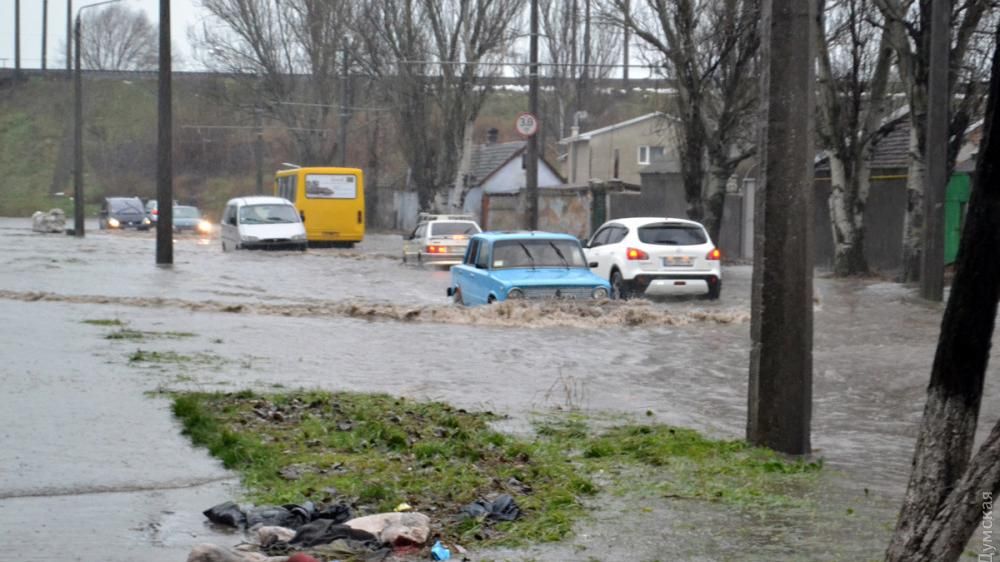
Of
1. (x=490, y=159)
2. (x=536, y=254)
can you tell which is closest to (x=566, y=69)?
(x=490, y=159)

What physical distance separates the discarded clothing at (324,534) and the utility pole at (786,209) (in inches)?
133

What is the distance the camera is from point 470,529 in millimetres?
6535

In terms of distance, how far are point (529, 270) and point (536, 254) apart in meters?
0.41

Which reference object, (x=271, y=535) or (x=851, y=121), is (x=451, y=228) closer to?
(x=851, y=121)

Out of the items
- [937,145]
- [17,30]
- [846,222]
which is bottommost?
[846,222]

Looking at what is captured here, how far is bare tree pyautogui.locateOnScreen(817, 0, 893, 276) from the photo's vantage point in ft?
92.2

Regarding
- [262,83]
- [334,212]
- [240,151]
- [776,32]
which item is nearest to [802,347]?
[776,32]

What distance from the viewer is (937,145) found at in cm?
2006

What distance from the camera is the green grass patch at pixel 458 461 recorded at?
7.07 meters

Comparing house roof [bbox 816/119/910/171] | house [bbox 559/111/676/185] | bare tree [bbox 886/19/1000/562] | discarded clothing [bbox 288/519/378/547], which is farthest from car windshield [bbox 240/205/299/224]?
bare tree [bbox 886/19/1000/562]

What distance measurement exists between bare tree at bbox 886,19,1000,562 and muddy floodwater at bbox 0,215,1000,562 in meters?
1.72

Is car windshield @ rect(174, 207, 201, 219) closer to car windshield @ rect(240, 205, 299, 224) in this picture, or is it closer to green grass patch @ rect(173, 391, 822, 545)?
car windshield @ rect(240, 205, 299, 224)

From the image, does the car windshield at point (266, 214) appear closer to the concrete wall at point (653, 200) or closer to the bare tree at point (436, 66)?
the bare tree at point (436, 66)

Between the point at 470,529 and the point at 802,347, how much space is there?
3.02 meters
